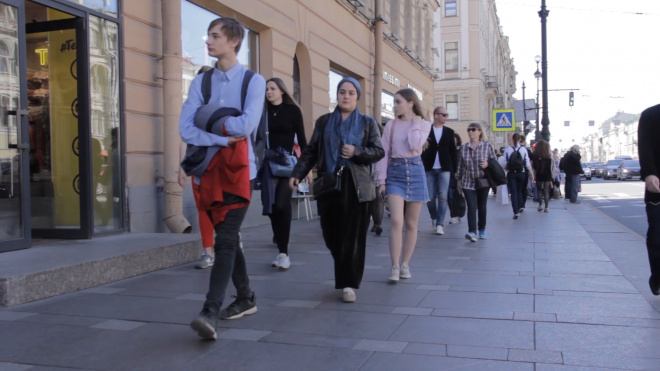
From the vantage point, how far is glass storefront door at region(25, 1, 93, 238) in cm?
752

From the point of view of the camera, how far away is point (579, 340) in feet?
13.0

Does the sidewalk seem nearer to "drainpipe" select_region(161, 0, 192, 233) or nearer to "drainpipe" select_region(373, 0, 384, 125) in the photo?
"drainpipe" select_region(161, 0, 192, 233)

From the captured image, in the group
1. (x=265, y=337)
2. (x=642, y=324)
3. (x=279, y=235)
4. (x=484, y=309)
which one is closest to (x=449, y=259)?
(x=279, y=235)

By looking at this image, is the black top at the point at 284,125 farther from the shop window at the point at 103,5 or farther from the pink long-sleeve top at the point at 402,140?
the shop window at the point at 103,5

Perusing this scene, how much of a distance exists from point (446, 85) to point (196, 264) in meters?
48.2

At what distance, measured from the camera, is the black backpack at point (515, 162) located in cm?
1387

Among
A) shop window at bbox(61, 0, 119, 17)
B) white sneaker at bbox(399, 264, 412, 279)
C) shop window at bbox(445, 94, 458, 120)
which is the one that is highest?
shop window at bbox(445, 94, 458, 120)

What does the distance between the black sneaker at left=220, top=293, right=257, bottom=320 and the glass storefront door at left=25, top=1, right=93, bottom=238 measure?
11.8 feet

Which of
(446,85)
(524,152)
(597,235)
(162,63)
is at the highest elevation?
(446,85)

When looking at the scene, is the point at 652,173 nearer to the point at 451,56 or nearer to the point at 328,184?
the point at 328,184

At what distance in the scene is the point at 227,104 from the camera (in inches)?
164

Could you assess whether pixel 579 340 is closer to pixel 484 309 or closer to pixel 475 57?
pixel 484 309

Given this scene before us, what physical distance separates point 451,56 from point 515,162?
4095cm

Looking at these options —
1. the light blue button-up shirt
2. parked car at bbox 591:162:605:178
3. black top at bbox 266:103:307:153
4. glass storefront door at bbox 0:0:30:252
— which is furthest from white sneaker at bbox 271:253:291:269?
parked car at bbox 591:162:605:178
